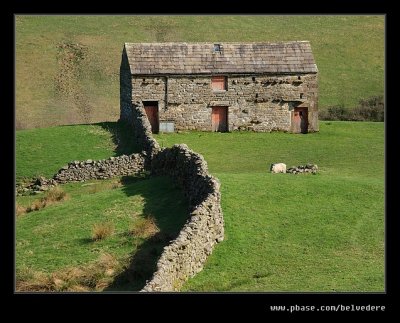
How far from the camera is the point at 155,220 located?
92.9ft

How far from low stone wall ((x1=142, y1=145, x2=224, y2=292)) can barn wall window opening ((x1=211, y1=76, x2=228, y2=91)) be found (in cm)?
1751

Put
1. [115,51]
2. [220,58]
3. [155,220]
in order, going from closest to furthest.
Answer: [155,220]
[220,58]
[115,51]

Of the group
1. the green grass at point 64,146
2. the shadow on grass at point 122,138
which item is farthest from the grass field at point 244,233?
the shadow on grass at point 122,138

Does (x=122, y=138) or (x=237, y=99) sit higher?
(x=237, y=99)

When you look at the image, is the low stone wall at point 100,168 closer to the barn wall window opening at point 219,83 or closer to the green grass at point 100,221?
the green grass at point 100,221

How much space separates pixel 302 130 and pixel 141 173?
14.5m

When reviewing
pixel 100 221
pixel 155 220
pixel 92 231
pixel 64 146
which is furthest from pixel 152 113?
pixel 92 231

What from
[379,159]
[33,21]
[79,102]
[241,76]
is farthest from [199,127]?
[33,21]

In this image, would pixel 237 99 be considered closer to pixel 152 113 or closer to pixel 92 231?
pixel 152 113

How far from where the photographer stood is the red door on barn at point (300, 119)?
5072 centimetres

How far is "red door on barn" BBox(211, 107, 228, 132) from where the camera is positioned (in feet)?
166

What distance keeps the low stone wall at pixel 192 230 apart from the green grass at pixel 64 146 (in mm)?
10449

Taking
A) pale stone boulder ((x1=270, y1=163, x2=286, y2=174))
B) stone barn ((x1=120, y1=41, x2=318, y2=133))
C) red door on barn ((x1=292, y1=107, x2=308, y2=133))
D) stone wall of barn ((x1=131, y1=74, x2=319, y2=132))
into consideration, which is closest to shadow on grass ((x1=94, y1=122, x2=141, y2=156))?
stone barn ((x1=120, y1=41, x2=318, y2=133))

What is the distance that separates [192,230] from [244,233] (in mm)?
2785
